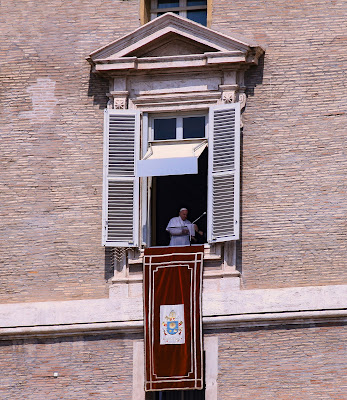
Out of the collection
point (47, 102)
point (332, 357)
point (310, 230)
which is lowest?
point (332, 357)

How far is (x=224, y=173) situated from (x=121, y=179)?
1663mm

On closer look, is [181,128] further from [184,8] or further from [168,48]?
[184,8]

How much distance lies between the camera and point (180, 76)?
31.2 m

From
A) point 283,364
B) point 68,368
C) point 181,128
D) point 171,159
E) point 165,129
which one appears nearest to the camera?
point 283,364

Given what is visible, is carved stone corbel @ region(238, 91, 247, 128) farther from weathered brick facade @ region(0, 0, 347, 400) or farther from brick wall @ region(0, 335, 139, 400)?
brick wall @ region(0, 335, 139, 400)

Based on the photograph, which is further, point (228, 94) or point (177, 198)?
point (177, 198)

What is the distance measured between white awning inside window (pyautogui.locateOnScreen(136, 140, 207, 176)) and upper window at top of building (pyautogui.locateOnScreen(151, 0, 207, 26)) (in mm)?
2211

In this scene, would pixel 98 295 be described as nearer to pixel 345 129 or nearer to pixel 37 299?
pixel 37 299

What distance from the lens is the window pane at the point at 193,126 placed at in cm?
3122

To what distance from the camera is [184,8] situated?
105 feet

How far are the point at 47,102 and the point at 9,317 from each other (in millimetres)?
3625

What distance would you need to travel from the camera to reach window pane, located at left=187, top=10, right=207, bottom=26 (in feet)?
104

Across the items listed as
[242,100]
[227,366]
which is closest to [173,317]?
[227,366]

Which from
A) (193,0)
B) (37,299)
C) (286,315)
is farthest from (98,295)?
(193,0)
